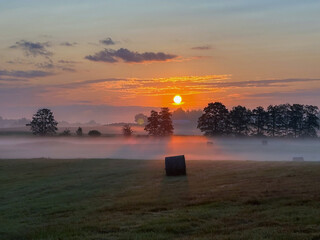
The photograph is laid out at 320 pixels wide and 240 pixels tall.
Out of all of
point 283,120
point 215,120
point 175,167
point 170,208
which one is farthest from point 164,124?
point 170,208

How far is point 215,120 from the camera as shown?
4198 inches

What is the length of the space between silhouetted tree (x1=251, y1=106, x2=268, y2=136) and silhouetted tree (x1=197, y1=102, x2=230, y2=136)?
685 cm

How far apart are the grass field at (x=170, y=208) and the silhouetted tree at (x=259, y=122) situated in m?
80.7

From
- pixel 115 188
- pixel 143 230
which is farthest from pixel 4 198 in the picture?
pixel 143 230

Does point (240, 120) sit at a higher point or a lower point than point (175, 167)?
higher

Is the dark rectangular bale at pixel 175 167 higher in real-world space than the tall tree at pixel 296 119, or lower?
lower

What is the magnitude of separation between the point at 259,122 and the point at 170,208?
9412 centimetres

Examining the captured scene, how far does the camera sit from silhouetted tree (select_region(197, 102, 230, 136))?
4065 inches

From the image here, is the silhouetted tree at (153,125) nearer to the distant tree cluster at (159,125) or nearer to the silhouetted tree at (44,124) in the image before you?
the distant tree cluster at (159,125)

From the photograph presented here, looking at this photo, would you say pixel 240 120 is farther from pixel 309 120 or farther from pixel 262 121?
pixel 309 120

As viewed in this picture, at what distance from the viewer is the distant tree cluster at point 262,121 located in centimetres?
10475

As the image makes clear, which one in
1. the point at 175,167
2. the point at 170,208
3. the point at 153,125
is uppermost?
the point at 153,125

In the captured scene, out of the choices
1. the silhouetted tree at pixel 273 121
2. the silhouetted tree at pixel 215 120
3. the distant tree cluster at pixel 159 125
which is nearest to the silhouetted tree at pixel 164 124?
the distant tree cluster at pixel 159 125

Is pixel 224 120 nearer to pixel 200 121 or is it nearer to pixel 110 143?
pixel 200 121
